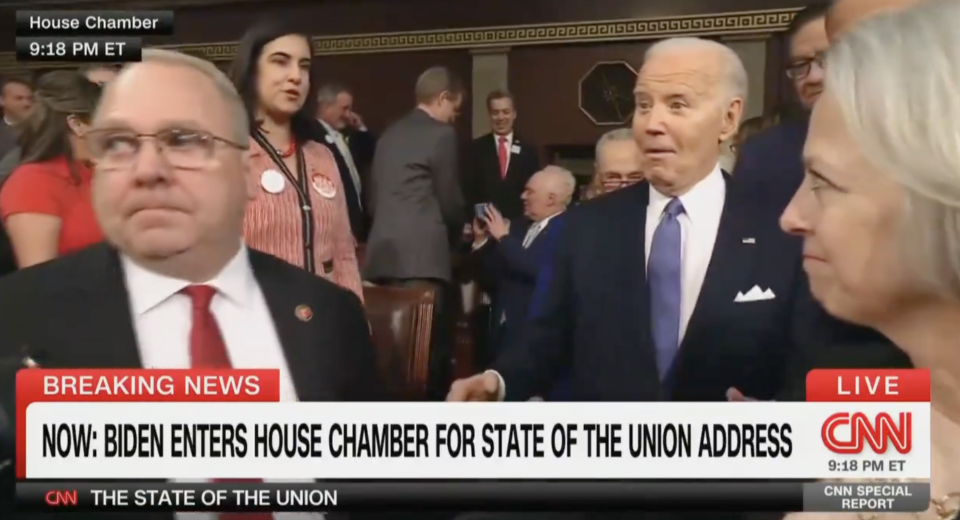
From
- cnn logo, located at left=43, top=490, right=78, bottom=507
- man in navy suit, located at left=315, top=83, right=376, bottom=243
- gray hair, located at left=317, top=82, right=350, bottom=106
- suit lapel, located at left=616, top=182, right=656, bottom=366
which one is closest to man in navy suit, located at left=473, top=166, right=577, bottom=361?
suit lapel, located at left=616, top=182, right=656, bottom=366

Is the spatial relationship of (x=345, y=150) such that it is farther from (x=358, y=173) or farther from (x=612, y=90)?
(x=612, y=90)

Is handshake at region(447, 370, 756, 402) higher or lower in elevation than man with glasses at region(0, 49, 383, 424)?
lower

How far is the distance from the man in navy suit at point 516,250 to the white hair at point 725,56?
268mm

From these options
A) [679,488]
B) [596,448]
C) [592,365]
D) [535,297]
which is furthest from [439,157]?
[679,488]

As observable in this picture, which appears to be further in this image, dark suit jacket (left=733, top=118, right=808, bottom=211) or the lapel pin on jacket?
the lapel pin on jacket

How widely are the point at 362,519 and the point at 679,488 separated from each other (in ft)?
1.74

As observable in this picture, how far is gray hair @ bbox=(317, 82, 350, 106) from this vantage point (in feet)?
4.54

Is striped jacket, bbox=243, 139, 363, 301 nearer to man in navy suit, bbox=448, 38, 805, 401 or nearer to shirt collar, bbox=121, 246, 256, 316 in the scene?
shirt collar, bbox=121, 246, 256, 316

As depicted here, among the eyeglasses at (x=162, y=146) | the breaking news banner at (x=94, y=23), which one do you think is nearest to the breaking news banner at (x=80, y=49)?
the breaking news banner at (x=94, y=23)

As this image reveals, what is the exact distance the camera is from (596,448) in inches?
→ 52.6

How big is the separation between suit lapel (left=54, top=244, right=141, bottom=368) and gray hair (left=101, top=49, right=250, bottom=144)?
0.98ft

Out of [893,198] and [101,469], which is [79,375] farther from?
[893,198]

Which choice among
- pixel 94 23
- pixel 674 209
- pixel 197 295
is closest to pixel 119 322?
pixel 197 295

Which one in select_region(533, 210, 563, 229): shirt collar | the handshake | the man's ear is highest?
the man's ear
